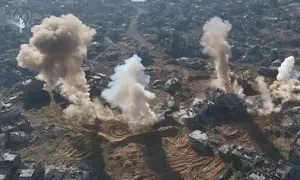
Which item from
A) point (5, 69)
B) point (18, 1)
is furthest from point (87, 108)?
point (18, 1)

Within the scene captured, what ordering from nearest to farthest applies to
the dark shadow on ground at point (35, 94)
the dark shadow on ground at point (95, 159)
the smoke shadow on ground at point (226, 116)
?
the dark shadow on ground at point (95, 159) < the smoke shadow on ground at point (226, 116) < the dark shadow on ground at point (35, 94)

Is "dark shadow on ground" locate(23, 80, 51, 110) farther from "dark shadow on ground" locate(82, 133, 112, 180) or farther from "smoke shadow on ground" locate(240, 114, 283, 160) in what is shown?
"smoke shadow on ground" locate(240, 114, 283, 160)

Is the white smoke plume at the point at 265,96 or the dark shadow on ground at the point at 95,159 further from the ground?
the white smoke plume at the point at 265,96

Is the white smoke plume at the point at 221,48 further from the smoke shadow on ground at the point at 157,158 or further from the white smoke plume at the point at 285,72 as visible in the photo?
the smoke shadow on ground at the point at 157,158

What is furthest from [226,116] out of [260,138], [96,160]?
[96,160]

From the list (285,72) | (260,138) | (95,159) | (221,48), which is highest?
(221,48)

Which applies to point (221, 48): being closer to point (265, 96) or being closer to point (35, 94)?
point (265, 96)

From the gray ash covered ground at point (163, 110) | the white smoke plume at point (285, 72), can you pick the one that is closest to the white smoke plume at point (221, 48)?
the gray ash covered ground at point (163, 110)
